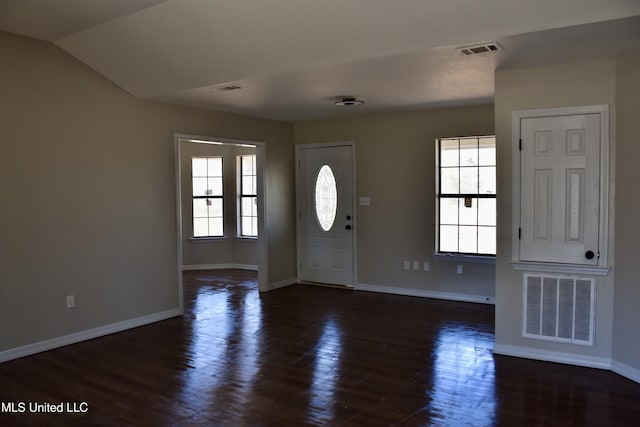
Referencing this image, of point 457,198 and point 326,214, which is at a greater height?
point 457,198

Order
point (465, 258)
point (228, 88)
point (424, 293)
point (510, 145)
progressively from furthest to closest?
1. point (424, 293)
2. point (465, 258)
3. point (228, 88)
4. point (510, 145)

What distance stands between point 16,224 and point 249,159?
459 centimetres

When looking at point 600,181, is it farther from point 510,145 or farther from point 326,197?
point 326,197

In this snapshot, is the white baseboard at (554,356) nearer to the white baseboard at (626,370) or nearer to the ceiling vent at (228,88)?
the white baseboard at (626,370)

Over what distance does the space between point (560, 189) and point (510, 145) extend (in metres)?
0.52

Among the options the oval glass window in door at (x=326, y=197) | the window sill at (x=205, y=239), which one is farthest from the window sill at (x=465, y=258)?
the window sill at (x=205, y=239)

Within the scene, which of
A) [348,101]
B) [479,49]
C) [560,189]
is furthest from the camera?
[348,101]

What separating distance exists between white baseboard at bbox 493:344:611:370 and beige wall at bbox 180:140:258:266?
5067 millimetres

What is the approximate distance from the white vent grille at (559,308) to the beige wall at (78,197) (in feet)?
12.2

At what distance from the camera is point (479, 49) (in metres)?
3.40

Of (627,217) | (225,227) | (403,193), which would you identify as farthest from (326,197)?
(627,217)

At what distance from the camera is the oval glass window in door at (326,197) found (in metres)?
6.91

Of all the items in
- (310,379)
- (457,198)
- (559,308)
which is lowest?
(310,379)

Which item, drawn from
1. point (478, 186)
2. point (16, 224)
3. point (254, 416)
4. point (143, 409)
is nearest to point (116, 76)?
point (16, 224)
